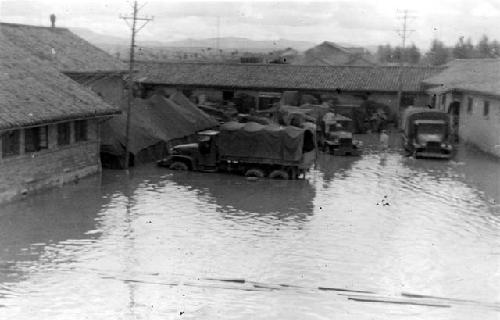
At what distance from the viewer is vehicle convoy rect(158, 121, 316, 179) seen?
27297 millimetres

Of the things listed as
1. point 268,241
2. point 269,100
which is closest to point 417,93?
point 269,100

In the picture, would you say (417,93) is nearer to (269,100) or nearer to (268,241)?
(269,100)

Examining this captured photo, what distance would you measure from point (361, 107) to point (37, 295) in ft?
124

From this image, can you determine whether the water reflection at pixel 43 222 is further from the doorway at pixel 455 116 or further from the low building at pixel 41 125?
the doorway at pixel 455 116

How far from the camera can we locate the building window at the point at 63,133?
Result: 25155 millimetres

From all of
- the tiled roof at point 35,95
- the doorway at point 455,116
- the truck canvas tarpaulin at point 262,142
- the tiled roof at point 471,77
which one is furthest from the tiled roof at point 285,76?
the tiled roof at point 35,95

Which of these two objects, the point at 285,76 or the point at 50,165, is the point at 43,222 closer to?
the point at 50,165

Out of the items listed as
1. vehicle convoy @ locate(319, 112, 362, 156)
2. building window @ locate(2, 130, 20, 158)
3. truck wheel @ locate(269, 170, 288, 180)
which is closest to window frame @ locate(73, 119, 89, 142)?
building window @ locate(2, 130, 20, 158)

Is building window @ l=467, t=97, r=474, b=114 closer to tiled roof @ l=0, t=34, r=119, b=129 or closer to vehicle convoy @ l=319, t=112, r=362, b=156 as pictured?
vehicle convoy @ l=319, t=112, r=362, b=156

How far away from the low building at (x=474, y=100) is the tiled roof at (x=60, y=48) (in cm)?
2113

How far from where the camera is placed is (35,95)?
24.3 m

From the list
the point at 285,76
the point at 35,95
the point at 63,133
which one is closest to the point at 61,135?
the point at 63,133

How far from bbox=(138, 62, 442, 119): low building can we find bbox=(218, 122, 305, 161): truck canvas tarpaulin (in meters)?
23.3

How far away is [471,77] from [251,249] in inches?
1210
